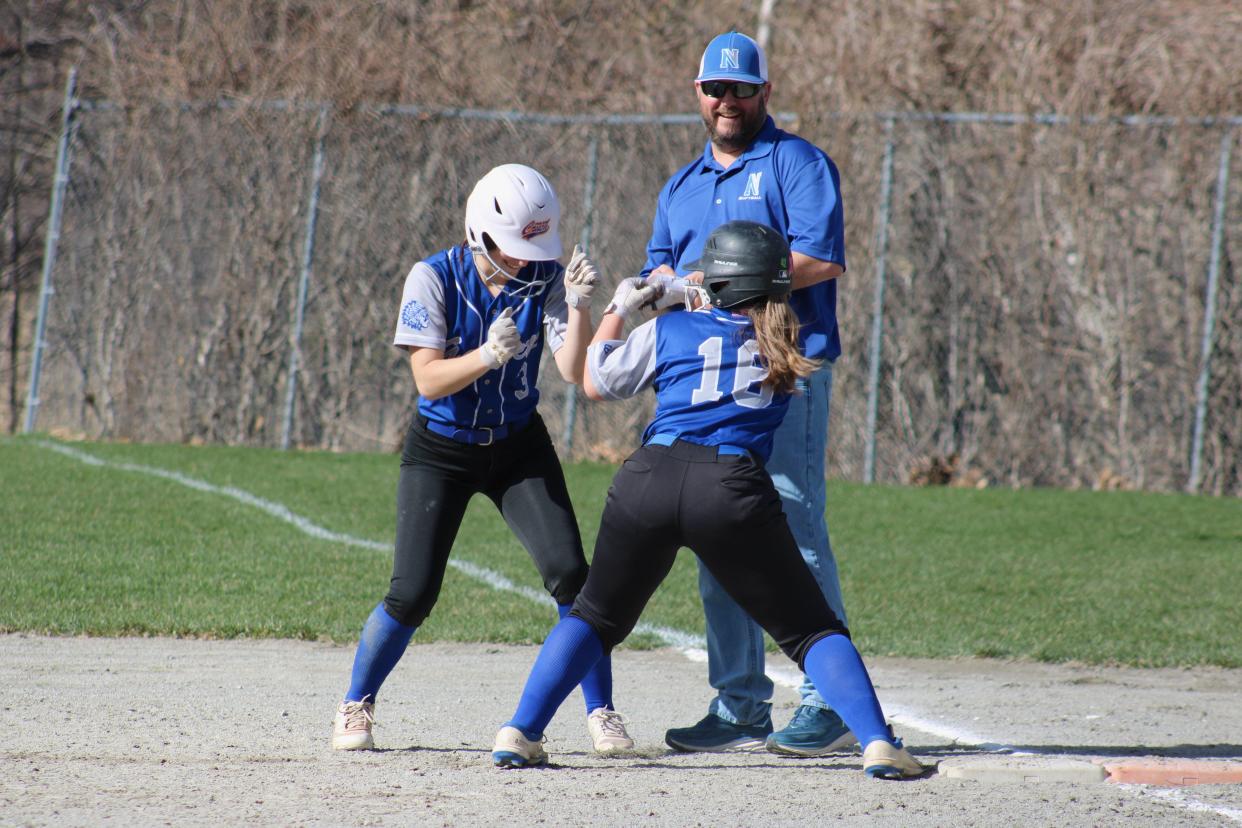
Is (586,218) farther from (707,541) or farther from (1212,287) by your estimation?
(707,541)

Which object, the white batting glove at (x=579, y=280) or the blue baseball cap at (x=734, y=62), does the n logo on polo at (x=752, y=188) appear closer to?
the blue baseball cap at (x=734, y=62)

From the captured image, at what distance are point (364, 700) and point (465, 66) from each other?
10.7m

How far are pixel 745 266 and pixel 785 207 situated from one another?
0.77 metres

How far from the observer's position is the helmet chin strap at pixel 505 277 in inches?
191

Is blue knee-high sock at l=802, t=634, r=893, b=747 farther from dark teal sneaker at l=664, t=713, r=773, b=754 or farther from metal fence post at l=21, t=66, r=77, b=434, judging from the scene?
metal fence post at l=21, t=66, r=77, b=434

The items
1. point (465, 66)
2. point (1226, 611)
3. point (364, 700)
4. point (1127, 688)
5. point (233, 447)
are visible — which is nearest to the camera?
point (364, 700)

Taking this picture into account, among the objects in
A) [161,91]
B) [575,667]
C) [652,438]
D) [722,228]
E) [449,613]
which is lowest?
[449,613]

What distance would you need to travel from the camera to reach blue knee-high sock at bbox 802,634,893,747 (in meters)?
4.32

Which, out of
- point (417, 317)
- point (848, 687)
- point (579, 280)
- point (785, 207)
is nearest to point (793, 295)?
point (785, 207)

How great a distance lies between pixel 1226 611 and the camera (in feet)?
26.9

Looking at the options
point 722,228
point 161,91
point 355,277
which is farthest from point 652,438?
point 161,91

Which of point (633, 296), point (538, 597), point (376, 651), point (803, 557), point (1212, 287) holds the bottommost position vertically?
point (538, 597)

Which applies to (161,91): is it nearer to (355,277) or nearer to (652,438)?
(355,277)

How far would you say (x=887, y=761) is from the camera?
432cm
